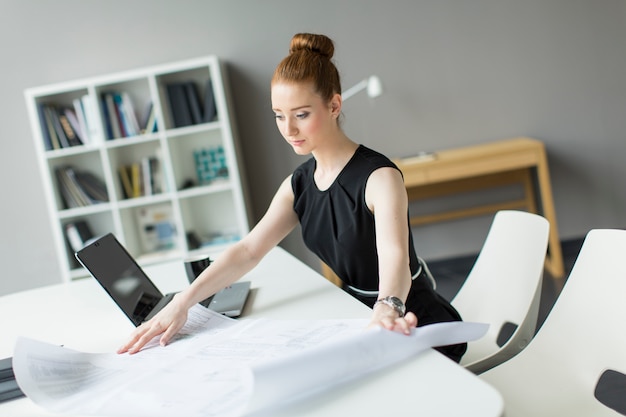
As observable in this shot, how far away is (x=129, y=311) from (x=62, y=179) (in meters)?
3.01

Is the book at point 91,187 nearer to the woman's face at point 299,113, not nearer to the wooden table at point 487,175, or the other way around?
the wooden table at point 487,175

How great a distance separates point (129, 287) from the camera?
159cm

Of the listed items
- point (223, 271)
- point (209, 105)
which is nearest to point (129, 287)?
point (223, 271)

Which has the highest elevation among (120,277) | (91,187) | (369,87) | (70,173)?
(369,87)

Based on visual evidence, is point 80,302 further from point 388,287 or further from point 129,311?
point 388,287

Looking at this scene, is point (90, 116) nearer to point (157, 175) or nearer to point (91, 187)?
point (91, 187)

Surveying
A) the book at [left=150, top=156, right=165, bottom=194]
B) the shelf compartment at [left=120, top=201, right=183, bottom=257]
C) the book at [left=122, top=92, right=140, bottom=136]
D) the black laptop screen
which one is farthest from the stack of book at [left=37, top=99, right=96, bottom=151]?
the black laptop screen

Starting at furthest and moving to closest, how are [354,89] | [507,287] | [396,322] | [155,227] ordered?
[155,227]
[354,89]
[507,287]
[396,322]

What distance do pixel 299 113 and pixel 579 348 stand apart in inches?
31.4

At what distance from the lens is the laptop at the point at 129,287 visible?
4.87 ft

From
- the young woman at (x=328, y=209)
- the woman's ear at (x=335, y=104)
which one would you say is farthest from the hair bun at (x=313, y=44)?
the woman's ear at (x=335, y=104)

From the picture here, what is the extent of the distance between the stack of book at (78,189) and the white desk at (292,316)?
6.89 feet

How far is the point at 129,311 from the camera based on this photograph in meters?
1.52

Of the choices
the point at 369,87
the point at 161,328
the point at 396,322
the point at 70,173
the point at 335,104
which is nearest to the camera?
the point at 396,322
